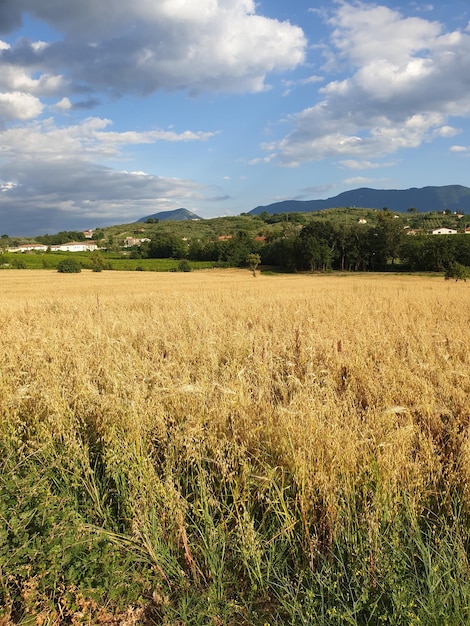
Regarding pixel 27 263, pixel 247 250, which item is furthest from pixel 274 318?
pixel 247 250

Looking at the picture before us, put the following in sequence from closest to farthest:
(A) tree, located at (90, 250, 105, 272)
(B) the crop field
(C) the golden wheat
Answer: (B) the crop field → (C) the golden wheat → (A) tree, located at (90, 250, 105, 272)

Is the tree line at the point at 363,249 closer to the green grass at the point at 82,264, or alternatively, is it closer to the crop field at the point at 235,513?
the green grass at the point at 82,264

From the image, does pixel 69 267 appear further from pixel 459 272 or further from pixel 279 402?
pixel 279 402

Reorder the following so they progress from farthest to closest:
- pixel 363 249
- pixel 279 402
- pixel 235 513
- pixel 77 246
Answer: pixel 77 246 < pixel 363 249 < pixel 279 402 < pixel 235 513

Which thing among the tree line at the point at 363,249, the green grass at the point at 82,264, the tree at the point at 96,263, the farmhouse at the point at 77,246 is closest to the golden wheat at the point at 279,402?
the tree at the point at 96,263

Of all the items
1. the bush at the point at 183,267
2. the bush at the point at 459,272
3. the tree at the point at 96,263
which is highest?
the tree at the point at 96,263

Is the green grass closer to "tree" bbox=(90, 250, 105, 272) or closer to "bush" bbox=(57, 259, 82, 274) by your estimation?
"tree" bbox=(90, 250, 105, 272)

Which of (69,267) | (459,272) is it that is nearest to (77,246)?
(69,267)

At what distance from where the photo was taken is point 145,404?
12.2ft

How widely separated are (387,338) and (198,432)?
16.2 feet

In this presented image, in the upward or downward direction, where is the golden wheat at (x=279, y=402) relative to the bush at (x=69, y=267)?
downward

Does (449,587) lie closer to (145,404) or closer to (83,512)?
(83,512)

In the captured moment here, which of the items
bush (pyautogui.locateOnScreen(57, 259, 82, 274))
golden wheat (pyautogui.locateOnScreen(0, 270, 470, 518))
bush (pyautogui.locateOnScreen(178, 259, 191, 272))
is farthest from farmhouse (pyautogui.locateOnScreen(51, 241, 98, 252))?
golden wheat (pyautogui.locateOnScreen(0, 270, 470, 518))

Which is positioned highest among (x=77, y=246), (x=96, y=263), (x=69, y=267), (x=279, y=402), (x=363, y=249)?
(x=77, y=246)
